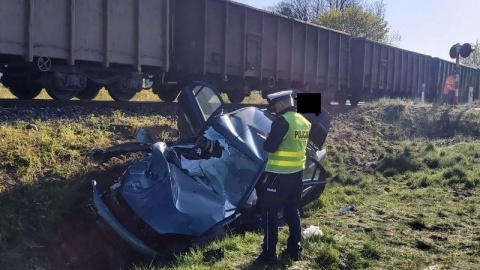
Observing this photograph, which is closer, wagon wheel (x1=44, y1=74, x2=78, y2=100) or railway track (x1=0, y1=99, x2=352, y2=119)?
railway track (x1=0, y1=99, x2=352, y2=119)

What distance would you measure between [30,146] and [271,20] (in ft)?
32.3

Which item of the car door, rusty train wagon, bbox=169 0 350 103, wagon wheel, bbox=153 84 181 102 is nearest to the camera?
the car door

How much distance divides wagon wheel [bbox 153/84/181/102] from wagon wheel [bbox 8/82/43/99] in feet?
10.8

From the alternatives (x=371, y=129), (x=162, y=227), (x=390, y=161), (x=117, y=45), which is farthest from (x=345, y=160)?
(x=162, y=227)

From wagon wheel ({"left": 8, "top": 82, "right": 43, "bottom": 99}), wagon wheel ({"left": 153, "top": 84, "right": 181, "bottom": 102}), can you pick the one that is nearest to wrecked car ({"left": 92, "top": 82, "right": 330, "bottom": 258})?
wagon wheel ({"left": 8, "top": 82, "right": 43, "bottom": 99})

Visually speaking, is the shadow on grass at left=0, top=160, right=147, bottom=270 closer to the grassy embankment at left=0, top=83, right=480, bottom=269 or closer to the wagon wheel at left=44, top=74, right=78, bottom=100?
the grassy embankment at left=0, top=83, right=480, bottom=269

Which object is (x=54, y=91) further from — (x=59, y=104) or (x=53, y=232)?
(x=53, y=232)

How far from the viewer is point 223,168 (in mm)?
5211

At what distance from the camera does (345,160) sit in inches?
378

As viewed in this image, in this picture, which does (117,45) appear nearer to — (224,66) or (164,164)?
(224,66)

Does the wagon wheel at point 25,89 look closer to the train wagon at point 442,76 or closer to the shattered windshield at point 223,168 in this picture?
the shattered windshield at point 223,168

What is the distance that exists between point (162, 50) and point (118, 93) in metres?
1.37

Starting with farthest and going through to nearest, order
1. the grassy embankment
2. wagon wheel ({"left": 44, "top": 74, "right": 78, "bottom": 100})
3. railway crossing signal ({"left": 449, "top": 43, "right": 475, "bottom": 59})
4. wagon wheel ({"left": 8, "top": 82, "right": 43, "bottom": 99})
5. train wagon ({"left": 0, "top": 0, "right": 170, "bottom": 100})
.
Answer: railway crossing signal ({"left": 449, "top": 43, "right": 475, "bottom": 59}) < wagon wheel ({"left": 8, "top": 82, "right": 43, "bottom": 99}) < wagon wheel ({"left": 44, "top": 74, "right": 78, "bottom": 100}) < train wagon ({"left": 0, "top": 0, "right": 170, "bottom": 100}) < the grassy embankment

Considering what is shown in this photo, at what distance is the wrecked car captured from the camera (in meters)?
4.68
